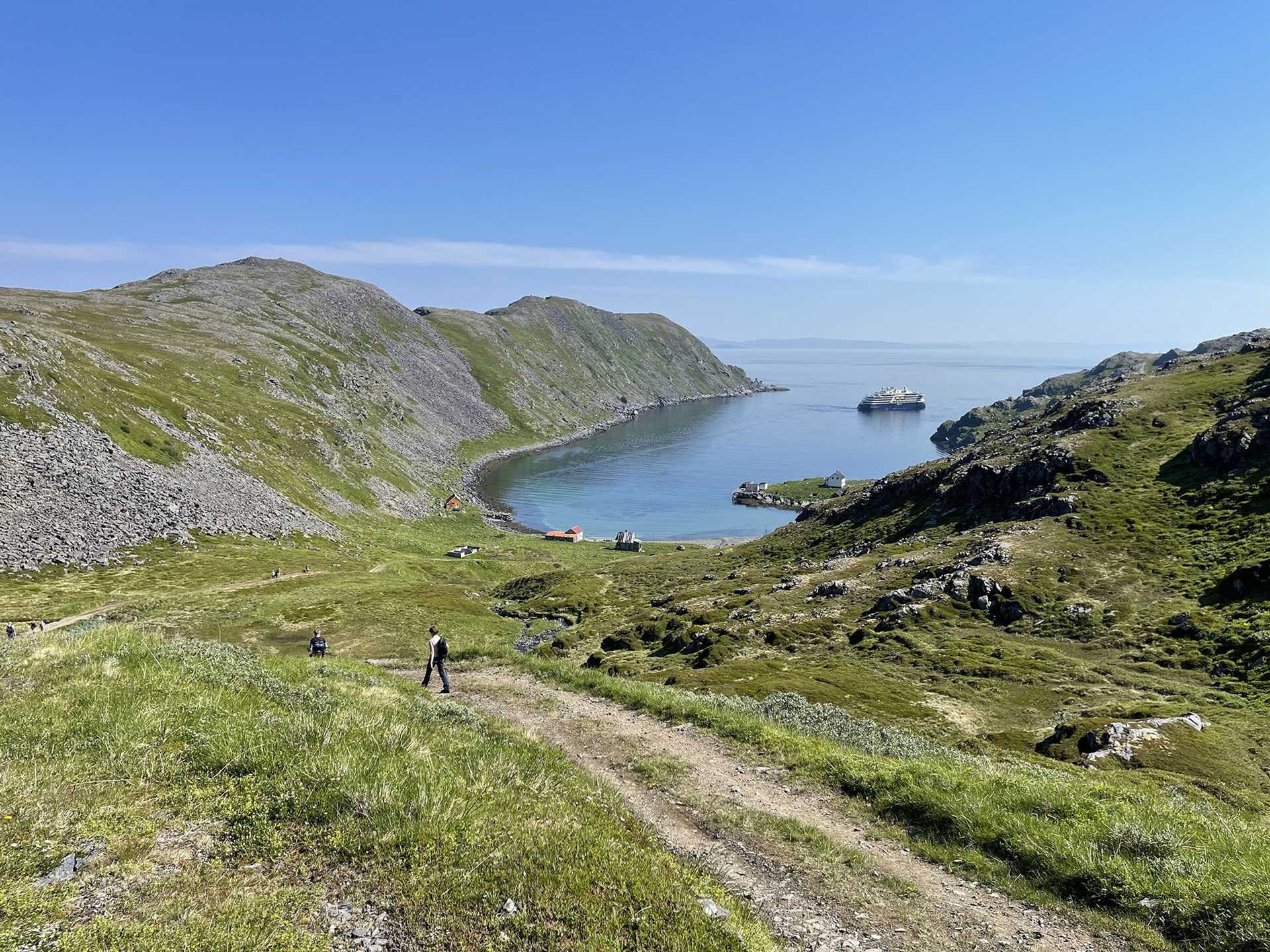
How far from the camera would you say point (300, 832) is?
31.2 feet

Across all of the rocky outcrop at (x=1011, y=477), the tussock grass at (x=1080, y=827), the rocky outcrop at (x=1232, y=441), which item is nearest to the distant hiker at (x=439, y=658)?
the tussock grass at (x=1080, y=827)

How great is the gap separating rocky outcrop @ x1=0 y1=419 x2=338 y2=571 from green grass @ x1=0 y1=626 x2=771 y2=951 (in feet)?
244

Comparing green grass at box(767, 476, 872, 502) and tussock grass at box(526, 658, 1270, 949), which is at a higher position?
tussock grass at box(526, 658, 1270, 949)

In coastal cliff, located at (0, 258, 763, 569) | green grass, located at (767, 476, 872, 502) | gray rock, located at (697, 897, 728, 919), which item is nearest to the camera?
gray rock, located at (697, 897, 728, 919)

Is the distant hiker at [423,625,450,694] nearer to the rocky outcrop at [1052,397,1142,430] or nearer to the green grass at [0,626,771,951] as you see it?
the green grass at [0,626,771,951]

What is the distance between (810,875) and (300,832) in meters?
9.09

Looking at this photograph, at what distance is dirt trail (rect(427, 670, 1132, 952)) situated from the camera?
10.2 m

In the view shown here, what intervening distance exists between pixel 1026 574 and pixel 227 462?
114926 millimetres

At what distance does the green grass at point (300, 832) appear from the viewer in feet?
25.3

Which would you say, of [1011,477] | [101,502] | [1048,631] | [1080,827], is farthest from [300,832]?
[101,502]

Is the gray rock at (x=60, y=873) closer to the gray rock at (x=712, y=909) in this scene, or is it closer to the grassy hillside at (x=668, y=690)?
the grassy hillside at (x=668, y=690)

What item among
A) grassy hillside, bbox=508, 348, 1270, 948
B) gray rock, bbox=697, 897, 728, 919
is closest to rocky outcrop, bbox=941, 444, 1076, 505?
grassy hillside, bbox=508, 348, 1270, 948

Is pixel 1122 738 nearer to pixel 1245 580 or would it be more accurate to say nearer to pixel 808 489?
pixel 1245 580

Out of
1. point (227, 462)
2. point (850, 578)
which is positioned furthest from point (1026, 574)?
point (227, 462)
